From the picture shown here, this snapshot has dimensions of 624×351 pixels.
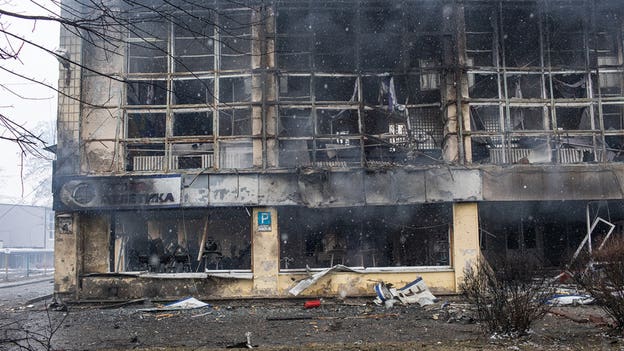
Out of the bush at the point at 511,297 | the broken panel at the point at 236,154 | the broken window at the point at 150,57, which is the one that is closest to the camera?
the bush at the point at 511,297

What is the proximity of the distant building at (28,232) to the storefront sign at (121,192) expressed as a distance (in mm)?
35671

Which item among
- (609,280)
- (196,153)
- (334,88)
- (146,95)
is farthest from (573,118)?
(146,95)

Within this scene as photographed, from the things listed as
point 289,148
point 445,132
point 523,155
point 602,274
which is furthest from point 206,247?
point 602,274

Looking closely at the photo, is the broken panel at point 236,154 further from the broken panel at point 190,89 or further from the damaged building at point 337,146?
the broken panel at point 190,89

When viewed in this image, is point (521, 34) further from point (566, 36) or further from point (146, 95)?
point (146, 95)

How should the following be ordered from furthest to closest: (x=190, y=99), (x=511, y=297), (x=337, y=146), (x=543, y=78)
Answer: (x=337, y=146), (x=543, y=78), (x=190, y=99), (x=511, y=297)

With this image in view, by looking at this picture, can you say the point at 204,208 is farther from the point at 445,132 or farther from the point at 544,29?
the point at 544,29

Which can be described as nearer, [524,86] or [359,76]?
[359,76]

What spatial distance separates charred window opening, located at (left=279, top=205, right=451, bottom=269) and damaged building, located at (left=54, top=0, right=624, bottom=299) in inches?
2.4

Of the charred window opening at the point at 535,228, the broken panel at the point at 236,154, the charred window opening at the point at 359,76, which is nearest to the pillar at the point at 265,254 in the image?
the broken panel at the point at 236,154

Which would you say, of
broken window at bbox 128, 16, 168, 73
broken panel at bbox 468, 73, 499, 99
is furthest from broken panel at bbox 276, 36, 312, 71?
broken panel at bbox 468, 73, 499, 99

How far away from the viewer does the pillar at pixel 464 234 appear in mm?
15617

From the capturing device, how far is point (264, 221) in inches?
618

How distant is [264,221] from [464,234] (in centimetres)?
593
